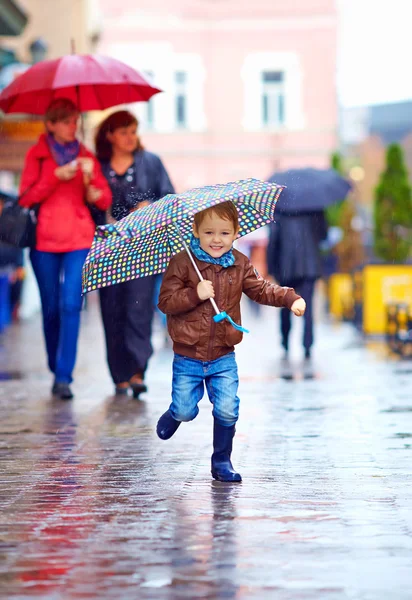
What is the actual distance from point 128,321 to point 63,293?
1.69 feet

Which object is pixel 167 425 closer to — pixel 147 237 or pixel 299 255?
pixel 147 237

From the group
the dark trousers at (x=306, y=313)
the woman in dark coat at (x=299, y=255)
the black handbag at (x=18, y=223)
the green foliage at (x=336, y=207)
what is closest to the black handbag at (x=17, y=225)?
the black handbag at (x=18, y=223)

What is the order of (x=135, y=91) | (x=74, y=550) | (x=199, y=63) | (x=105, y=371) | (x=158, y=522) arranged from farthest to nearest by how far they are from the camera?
(x=199, y=63) → (x=105, y=371) → (x=135, y=91) → (x=158, y=522) → (x=74, y=550)

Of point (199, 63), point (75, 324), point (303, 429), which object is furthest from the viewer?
point (199, 63)

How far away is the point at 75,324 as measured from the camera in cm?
950

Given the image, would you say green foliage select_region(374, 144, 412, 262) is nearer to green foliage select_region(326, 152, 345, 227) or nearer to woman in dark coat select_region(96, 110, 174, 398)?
green foliage select_region(326, 152, 345, 227)

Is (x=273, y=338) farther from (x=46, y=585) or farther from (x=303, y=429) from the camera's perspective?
(x=46, y=585)

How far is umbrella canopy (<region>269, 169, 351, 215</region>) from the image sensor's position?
1320 cm

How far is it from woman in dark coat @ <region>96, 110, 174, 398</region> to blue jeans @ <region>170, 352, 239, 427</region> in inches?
137

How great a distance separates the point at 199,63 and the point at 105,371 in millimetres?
30950

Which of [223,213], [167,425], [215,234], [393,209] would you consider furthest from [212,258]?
[393,209]

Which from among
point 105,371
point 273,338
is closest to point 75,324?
point 105,371

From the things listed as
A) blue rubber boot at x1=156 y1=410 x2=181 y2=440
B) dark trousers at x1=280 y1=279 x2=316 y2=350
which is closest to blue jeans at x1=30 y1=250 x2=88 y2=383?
blue rubber boot at x1=156 y1=410 x2=181 y2=440

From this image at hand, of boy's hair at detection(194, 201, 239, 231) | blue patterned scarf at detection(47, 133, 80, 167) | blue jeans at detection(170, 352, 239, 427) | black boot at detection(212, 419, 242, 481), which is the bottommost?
black boot at detection(212, 419, 242, 481)
